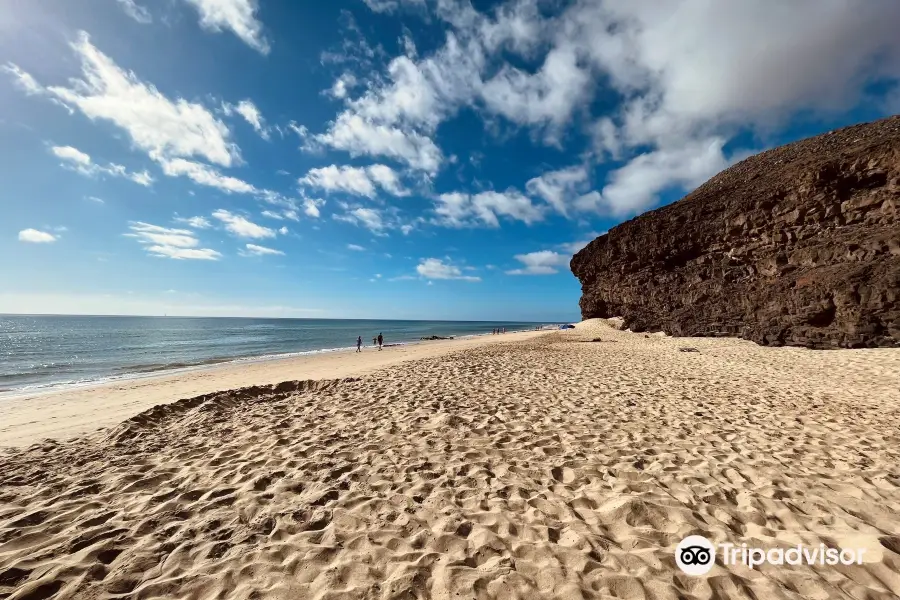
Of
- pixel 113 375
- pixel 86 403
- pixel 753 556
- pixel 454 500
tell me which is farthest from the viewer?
pixel 113 375

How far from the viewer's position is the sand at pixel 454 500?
2832mm

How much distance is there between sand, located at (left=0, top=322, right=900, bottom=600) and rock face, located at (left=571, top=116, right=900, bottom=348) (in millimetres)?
12154

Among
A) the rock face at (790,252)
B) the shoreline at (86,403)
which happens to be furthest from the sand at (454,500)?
the rock face at (790,252)

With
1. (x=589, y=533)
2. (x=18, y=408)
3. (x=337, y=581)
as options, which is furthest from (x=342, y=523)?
(x=18, y=408)

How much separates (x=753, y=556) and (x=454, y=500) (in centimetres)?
286

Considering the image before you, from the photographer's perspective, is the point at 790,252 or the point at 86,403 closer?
the point at 86,403

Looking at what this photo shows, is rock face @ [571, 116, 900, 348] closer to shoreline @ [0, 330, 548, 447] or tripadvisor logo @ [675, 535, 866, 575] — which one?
tripadvisor logo @ [675, 535, 866, 575]

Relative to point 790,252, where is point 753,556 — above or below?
below

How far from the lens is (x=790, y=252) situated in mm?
21062

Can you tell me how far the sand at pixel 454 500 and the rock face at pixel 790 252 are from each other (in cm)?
1215

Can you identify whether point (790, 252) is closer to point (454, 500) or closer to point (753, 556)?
point (753, 556)

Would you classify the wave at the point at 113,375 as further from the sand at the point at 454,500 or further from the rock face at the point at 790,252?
the rock face at the point at 790,252

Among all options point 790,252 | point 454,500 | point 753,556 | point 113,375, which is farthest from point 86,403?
point 790,252

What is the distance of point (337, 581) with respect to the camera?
282cm
